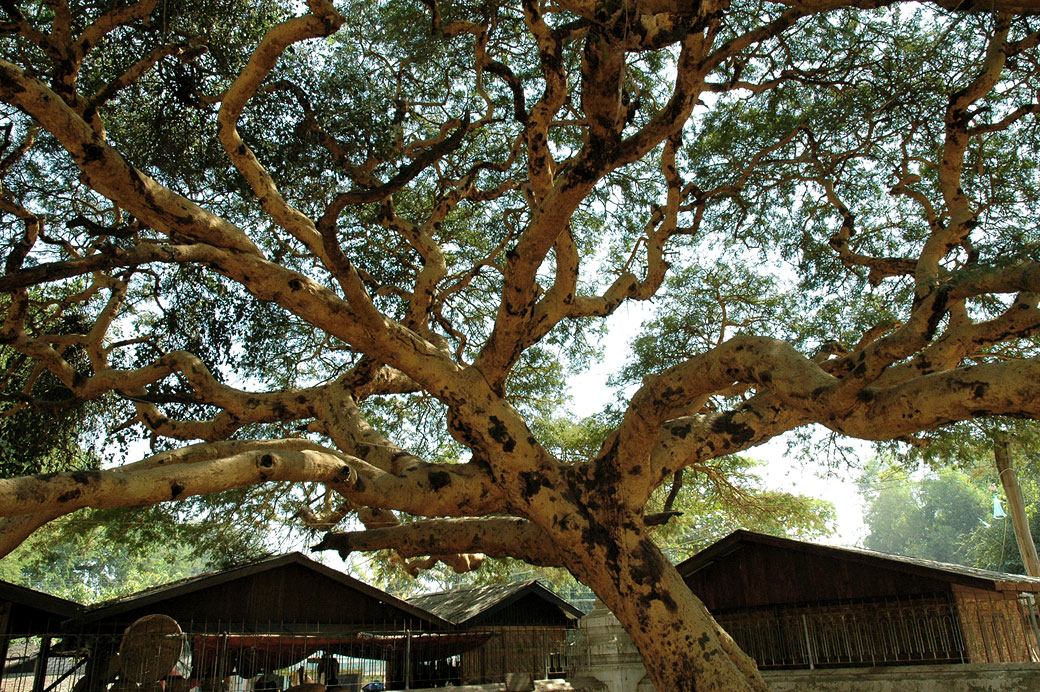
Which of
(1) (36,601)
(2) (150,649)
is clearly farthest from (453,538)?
(1) (36,601)

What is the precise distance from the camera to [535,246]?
260 inches

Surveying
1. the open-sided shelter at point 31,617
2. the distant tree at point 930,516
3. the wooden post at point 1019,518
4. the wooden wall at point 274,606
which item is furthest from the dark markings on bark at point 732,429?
the distant tree at point 930,516

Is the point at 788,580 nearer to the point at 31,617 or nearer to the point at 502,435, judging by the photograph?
the point at 502,435

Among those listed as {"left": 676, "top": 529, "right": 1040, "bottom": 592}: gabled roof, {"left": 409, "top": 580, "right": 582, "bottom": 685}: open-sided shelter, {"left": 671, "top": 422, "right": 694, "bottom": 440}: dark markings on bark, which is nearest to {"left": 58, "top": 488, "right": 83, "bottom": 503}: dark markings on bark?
{"left": 671, "top": 422, "right": 694, "bottom": 440}: dark markings on bark

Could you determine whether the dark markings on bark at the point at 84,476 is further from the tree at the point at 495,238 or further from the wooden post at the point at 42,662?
the wooden post at the point at 42,662

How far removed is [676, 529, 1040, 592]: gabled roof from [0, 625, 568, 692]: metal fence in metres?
3.92

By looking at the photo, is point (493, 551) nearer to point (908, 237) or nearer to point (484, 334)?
point (484, 334)

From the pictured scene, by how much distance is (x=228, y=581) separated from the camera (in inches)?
503

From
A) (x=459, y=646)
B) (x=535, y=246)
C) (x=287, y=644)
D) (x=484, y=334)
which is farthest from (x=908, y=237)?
(x=287, y=644)

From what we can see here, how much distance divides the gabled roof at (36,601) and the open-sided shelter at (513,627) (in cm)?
717

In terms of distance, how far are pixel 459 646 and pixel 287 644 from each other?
3.96 metres

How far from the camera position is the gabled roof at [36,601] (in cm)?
1120

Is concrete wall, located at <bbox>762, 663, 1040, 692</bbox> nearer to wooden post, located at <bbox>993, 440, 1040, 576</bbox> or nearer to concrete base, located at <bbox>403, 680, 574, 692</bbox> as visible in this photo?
concrete base, located at <bbox>403, 680, 574, 692</bbox>

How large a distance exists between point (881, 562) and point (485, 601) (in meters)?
8.65
